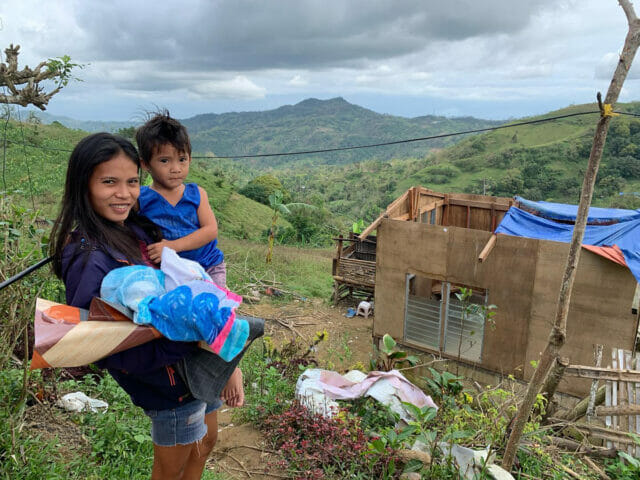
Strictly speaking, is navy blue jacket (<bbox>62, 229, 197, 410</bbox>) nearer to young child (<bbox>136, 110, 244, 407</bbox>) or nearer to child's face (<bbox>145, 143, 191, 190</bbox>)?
young child (<bbox>136, 110, 244, 407</bbox>)

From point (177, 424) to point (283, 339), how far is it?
7.48m

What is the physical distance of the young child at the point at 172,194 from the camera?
1920 mm

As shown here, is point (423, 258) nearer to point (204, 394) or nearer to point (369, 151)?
point (204, 394)

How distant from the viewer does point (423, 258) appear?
7.39 metres

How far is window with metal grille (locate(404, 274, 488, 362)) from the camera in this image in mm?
7234

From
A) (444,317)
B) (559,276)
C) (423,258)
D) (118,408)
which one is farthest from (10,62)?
(559,276)

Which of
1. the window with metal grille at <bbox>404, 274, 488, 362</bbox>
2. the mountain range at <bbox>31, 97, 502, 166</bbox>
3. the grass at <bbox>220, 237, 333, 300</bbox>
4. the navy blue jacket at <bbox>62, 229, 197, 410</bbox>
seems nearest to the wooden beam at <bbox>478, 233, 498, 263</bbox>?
the window with metal grille at <bbox>404, 274, 488, 362</bbox>

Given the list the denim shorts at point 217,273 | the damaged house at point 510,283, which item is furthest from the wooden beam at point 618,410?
the denim shorts at point 217,273

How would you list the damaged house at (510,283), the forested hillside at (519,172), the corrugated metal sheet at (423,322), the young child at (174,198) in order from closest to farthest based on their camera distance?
the young child at (174,198) → the damaged house at (510,283) → the corrugated metal sheet at (423,322) → the forested hillside at (519,172)

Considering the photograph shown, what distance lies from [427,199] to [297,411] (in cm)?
690

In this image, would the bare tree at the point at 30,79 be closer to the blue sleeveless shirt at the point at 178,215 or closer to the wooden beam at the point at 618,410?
the blue sleeveless shirt at the point at 178,215

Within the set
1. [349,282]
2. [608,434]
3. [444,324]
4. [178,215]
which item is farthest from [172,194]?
[349,282]

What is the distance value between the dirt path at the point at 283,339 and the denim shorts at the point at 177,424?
1.57 meters

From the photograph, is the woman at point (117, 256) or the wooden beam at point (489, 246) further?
the wooden beam at point (489, 246)
